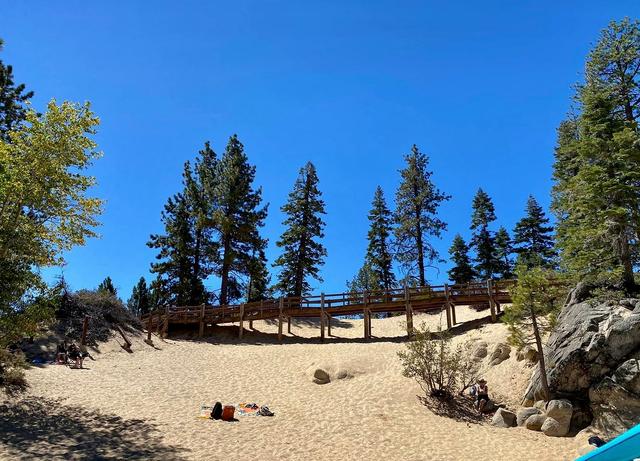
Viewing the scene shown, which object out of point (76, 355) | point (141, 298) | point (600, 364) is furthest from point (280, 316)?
point (141, 298)

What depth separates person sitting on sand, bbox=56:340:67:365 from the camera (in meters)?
19.0

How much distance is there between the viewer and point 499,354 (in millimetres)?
17734

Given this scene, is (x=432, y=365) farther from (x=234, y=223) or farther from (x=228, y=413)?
(x=234, y=223)

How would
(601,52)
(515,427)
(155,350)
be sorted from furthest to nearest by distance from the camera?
(155,350), (601,52), (515,427)

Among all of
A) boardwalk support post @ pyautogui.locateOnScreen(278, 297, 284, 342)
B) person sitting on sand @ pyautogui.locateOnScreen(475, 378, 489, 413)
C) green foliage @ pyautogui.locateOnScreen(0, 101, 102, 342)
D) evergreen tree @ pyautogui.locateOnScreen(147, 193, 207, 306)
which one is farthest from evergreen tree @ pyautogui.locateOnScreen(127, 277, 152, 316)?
person sitting on sand @ pyautogui.locateOnScreen(475, 378, 489, 413)

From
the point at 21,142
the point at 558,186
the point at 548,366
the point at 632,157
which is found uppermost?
the point at 558,186

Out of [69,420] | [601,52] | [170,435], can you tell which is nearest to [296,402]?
[170,435]

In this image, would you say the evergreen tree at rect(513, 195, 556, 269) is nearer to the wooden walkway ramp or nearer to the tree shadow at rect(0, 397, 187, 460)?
the wooden walkway ramp

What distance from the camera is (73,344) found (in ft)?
66.3

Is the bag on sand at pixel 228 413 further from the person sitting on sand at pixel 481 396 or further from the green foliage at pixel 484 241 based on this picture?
the green foliage at pixel 484 241

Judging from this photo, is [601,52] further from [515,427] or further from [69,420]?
[69,420]

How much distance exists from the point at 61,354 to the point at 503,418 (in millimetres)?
18741

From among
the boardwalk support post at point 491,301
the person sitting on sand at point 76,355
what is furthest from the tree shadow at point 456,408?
the person sitting on sand at point 76,355

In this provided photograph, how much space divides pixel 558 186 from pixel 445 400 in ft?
54.0
